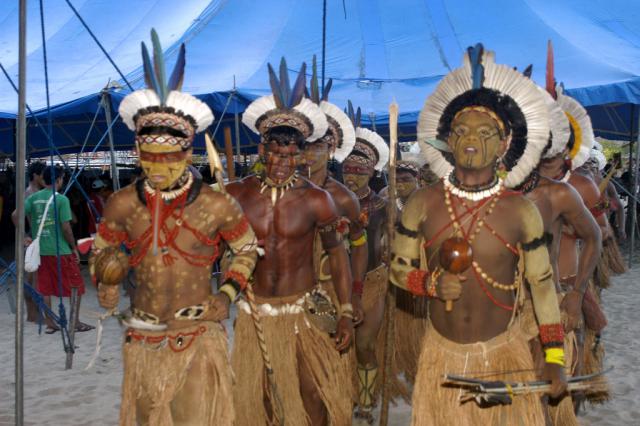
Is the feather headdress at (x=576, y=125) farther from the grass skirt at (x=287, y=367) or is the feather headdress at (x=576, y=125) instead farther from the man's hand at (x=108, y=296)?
the man's hand at (x=108, y=296)

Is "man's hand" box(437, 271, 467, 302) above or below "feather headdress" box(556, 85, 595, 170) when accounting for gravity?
below

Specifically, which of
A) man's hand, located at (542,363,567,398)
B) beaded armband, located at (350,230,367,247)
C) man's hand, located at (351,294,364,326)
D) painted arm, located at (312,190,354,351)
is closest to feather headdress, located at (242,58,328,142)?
painted arm, located at (312,190,354,351)

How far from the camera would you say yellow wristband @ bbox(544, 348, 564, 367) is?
317cm

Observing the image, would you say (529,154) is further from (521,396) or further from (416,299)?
(416,299)

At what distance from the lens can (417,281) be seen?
10.8 feet

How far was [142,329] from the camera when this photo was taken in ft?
11.5

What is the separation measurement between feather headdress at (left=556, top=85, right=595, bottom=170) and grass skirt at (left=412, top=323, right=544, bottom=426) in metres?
1.96

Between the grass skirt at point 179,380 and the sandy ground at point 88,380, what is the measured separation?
1.97ft

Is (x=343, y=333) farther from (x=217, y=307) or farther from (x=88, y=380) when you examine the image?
(x=88, y=380)

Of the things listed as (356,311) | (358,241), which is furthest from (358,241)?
(356,311)

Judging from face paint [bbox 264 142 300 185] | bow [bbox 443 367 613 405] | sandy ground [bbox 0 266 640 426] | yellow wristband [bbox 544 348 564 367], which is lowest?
sandy ground [bbox 0 266 640 426]

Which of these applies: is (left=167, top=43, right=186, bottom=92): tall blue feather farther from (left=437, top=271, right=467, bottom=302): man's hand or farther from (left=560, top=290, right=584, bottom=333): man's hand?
(left=560, top=290, right=584, bottom=333): man's hand

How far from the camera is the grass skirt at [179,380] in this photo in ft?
11.3

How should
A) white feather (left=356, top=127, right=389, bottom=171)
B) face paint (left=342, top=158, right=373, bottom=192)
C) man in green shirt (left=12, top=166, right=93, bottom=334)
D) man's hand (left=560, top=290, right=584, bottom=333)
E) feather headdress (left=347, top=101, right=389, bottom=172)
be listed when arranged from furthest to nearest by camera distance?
man in green shirt (left=12, top=166, right=93, bottom=334) < white feather (left=356, top=127, right=389, bottom=171) < feather headdress (left=347, top=101, right=389, bottom=172) < face paint (left=342, top=158, right=373, bottom=192) < man's hand (left=560, top=290, right=584, bottom=333)
